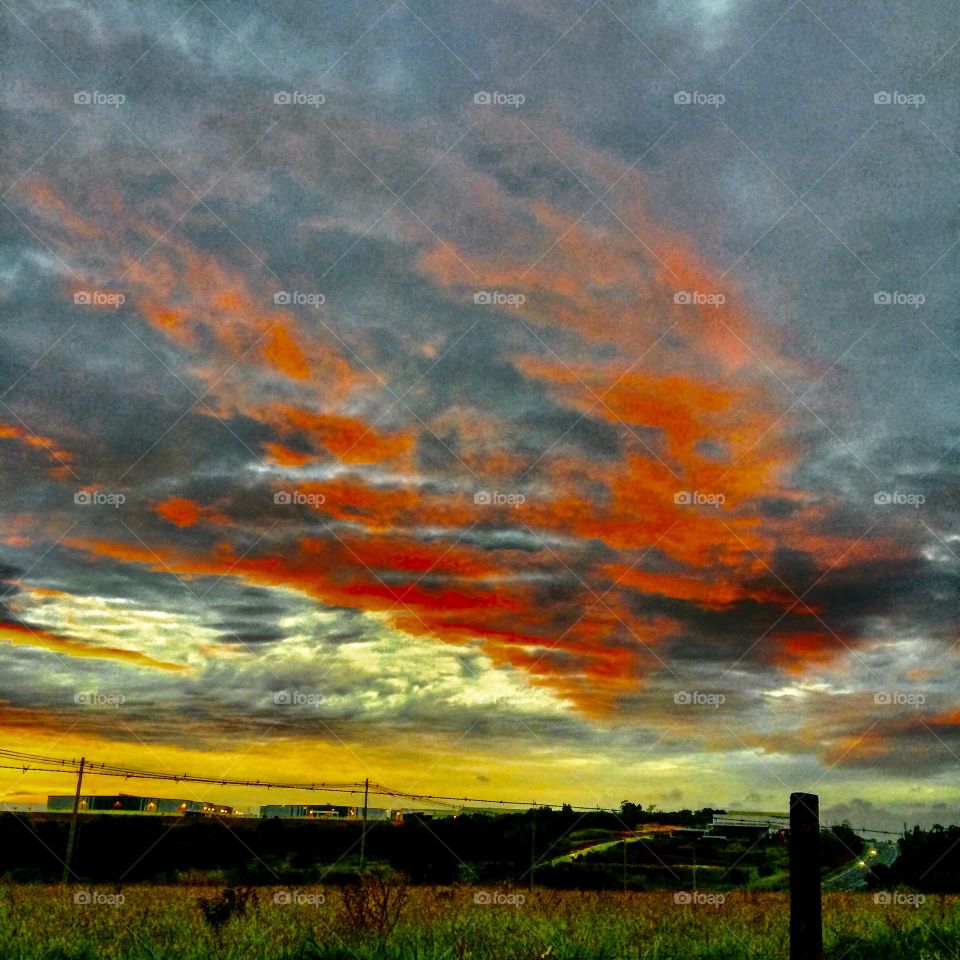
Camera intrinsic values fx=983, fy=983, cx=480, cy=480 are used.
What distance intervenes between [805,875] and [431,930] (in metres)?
4.96

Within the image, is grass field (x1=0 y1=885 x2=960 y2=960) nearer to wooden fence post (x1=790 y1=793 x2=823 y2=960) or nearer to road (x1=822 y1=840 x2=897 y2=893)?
wooden fence post (x1=790 y1=793 x2=823 y2=960)

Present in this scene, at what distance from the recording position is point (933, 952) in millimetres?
11859

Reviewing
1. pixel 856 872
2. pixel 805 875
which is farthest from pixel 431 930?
pixel 856 872

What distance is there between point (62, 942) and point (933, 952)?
408 inches

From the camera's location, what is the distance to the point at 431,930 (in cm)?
1205

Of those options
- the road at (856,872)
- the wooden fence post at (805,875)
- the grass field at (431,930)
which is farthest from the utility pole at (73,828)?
the wooden fence post at (805,875)

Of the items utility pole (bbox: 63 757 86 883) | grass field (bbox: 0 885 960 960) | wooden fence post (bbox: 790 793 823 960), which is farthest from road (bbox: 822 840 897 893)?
utility pole (bbox: 63 757 86 883)

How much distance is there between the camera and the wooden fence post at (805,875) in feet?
29.9

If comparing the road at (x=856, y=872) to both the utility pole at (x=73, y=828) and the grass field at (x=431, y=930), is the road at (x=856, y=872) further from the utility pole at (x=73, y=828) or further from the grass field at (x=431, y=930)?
the utility pole at (x=73, y=828)

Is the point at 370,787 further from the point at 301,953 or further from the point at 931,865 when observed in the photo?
the point at 301,953

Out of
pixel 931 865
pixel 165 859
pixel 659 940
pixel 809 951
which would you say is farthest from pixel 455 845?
pixel 809 951

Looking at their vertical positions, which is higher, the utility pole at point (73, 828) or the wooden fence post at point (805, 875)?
the wooden fence post at point (805, 875)

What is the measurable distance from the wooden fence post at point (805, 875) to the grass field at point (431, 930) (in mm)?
2195

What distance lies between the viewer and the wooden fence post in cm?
912
